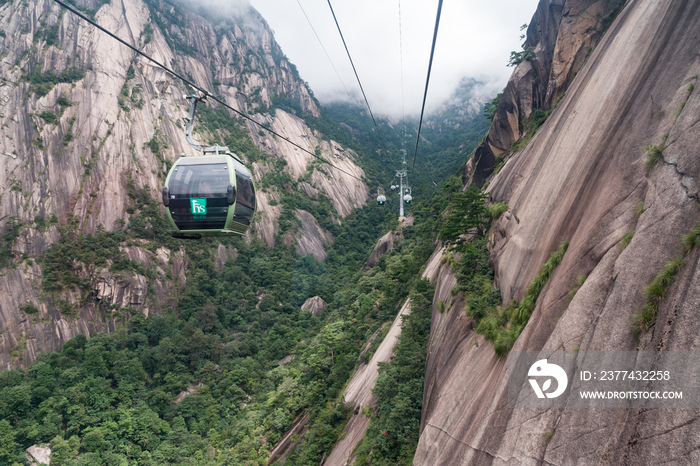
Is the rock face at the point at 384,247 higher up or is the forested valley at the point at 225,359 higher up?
the rock face at the point at 384,247

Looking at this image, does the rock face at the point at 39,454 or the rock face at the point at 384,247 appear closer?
the rock face at the point at 39,454

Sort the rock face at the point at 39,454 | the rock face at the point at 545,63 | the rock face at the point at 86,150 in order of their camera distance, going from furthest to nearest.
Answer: the rock face at the point at 86,150, the rock face at the point at 39,454, the rock face at the point at 545,63

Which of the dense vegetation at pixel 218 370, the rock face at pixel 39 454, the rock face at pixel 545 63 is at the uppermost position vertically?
the rock face at pixel 545 63

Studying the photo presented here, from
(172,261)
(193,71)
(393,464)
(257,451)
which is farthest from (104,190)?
(393,464)

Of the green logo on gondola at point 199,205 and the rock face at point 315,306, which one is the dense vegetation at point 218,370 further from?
the green logo on gondola at point 199,205

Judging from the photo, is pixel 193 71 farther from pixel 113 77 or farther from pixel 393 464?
pixel 393 464

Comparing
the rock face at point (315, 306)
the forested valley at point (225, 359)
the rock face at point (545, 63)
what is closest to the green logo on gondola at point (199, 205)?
the forested valley at point (225, 359)

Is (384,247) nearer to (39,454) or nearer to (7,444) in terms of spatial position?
(39,454)
